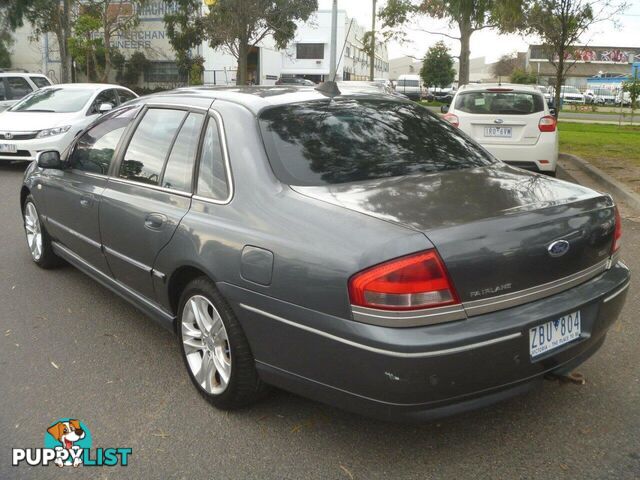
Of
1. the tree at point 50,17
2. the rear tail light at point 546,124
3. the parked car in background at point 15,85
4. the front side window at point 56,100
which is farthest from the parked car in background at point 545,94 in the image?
the tree at point 50,17

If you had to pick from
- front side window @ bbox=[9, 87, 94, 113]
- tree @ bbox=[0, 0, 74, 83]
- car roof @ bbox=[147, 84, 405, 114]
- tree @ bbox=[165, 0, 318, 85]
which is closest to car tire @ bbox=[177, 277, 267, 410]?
car roof @ bbox=[147, 84, 405, 114]

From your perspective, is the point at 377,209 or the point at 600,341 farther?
the point at 600,341

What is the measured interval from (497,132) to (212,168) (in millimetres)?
7120

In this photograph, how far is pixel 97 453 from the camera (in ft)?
9.40

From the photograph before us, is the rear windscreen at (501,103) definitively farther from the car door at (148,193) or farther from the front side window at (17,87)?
the front side window at (17,87)

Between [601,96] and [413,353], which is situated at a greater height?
[601,96]

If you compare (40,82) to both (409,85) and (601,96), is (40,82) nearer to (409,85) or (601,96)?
(409,85)

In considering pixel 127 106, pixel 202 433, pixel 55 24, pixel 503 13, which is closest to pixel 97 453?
pixel 202 433

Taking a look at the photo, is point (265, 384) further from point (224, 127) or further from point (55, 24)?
point (55, 24)

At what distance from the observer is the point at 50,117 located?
37.5ft

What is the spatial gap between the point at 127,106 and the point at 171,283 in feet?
5.19

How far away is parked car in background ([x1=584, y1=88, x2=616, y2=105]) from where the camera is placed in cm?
5032

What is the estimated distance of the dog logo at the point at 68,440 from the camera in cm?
285

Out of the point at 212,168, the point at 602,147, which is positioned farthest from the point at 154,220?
the point at 602,147
